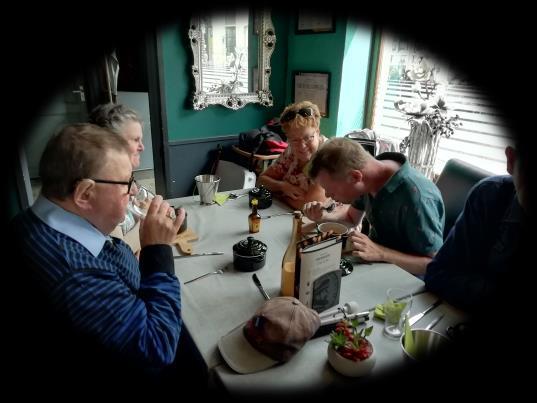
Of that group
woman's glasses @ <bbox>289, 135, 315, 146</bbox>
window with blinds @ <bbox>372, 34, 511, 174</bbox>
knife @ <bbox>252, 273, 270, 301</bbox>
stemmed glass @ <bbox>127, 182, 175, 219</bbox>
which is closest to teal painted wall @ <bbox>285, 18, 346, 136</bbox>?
window with blinds @ <bbox>372, 34, 511, 174</bbox>

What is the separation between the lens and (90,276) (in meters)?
0.64

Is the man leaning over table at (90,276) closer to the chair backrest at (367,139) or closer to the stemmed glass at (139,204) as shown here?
the stemmed glass at (139,204)

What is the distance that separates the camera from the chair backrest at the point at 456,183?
1.60m

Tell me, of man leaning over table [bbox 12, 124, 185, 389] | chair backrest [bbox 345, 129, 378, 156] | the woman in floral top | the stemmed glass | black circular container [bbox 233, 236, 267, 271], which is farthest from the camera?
chair backrest [bbox 345, 129, 378, 156]

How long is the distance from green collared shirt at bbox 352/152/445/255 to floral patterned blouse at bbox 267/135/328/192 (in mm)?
553

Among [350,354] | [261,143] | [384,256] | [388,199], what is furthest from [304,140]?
[350,354]

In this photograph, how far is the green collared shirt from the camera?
3.99 feet

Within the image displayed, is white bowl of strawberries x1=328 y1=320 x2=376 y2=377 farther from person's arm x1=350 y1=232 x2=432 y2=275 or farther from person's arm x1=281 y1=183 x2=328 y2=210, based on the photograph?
person's arm x1=281 y1=183 x2=328 y2=210

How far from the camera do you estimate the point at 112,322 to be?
65 cm

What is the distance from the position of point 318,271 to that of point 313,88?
7.26 ft

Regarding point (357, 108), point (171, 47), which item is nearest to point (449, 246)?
point (357, 108)

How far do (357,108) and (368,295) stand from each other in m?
1.99

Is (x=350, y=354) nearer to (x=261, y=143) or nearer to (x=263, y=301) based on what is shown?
(x=263, y=301)

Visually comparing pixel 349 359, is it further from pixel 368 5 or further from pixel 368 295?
pixel 368 5
